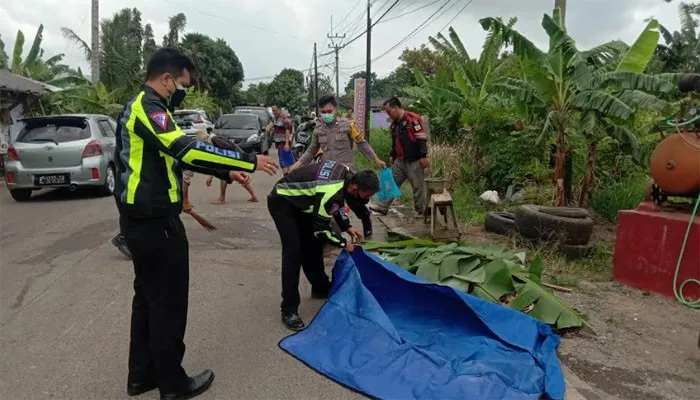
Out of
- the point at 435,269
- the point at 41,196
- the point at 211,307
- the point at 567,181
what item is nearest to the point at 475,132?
the point at 567,181

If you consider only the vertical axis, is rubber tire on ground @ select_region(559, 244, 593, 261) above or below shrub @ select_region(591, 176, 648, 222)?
below

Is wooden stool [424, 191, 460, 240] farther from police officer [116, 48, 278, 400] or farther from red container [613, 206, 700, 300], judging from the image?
police officer [116, 48, 278, 400]

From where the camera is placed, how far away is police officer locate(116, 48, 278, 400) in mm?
3102

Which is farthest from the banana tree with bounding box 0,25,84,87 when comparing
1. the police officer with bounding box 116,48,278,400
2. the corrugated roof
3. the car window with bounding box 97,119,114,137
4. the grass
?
the police officer with bounding box 116,48,278,400

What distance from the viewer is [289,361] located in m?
3.98

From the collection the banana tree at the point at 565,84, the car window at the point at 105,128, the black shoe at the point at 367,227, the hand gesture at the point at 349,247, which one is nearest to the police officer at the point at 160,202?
the hand gesture at the point at 349,247

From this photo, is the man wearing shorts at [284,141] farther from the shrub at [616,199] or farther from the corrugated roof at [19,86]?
the corrugated roof at [19,86]

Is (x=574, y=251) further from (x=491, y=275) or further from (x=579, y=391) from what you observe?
(x=579, y=391)

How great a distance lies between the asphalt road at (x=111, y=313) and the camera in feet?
12.0

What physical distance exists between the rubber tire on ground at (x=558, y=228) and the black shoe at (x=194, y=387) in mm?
4445

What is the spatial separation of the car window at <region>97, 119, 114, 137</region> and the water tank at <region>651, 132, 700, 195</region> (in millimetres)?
9943

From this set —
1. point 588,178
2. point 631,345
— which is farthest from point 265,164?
point 588,178

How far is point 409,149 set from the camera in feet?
27.3

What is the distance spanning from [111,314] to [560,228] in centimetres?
486
